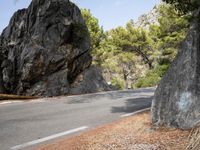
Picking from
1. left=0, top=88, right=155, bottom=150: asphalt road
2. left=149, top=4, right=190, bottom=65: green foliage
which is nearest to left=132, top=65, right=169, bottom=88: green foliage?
left=149, top=4, right=190, bottom=65: green foliage

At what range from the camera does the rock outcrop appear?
2169cm

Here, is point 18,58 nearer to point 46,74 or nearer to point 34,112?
point 46,74

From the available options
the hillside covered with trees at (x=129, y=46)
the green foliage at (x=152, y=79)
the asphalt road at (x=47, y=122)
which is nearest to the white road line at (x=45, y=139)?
the asphalt road at (x=47, y=122)

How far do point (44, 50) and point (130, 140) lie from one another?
17.1m

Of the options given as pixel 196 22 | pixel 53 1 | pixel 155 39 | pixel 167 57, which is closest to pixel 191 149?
pixel 196 22

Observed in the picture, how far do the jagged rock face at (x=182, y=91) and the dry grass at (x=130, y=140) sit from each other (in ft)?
1.07

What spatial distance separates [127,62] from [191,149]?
42329mm

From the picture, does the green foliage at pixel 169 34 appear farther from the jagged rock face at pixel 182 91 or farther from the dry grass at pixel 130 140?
the dry grass at pixel 130 140

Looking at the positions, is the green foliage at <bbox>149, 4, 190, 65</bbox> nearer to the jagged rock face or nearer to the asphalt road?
the asphalt road

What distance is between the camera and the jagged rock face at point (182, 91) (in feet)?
21.0

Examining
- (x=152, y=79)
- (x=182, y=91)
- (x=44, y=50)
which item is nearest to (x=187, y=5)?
(x=182, y=91)

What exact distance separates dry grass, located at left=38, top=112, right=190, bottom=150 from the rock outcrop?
15.0 meters

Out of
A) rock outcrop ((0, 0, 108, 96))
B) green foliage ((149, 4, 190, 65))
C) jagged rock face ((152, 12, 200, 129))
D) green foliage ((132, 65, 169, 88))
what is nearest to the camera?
jagged rock face ((152, 12, 200, 129))

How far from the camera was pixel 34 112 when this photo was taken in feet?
36.3
